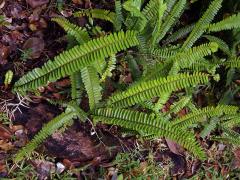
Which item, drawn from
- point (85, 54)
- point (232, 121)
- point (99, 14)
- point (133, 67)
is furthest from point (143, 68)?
point (232, 121)

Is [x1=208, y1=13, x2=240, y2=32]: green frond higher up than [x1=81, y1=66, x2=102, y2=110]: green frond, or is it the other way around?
[x1=208, y1=13, x2=240, y2=32]: green frond

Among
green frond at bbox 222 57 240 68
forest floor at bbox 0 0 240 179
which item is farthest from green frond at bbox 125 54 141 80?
green frond at bbox 222 57 240 68

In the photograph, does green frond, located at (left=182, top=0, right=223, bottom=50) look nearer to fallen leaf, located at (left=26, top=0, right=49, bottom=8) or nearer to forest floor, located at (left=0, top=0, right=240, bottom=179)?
forest floor, located at (left=0, top=0, right=240, bottom=179)

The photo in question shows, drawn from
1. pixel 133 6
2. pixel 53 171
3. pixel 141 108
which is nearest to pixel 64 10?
pixel 133 6

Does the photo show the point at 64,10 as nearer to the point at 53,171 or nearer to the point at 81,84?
the point at 81,84

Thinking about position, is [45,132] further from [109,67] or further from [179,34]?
[179,34]

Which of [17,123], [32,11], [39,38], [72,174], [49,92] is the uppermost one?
[32,11]

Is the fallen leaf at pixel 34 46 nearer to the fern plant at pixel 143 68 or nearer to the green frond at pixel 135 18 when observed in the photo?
the fern plant at pixel 143 68
